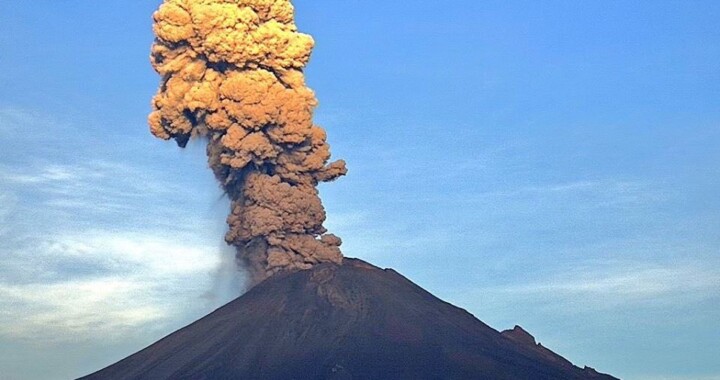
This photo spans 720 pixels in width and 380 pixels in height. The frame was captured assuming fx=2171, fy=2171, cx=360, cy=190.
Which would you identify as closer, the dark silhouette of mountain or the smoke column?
the dark silhouette of mountain

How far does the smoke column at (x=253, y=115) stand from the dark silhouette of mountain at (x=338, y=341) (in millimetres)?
1826

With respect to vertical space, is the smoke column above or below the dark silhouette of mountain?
above

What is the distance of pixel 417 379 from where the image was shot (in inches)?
4395

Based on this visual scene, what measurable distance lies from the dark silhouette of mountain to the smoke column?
183 centimetres

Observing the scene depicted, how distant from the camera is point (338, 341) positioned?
377ft

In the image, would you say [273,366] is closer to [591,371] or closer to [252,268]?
[252,268]

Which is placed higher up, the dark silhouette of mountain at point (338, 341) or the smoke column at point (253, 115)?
the smoke column at point (253, 115)

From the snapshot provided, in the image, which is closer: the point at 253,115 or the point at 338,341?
the point at 338,341

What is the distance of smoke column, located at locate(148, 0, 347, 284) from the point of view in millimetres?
115500

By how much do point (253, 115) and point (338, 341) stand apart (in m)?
12.8

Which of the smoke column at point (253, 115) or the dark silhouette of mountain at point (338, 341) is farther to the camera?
the smoke column at point (253, 115)

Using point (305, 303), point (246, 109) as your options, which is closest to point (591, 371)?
point (305, 303)

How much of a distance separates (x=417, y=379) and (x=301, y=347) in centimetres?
690

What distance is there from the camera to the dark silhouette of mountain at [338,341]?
370ft
